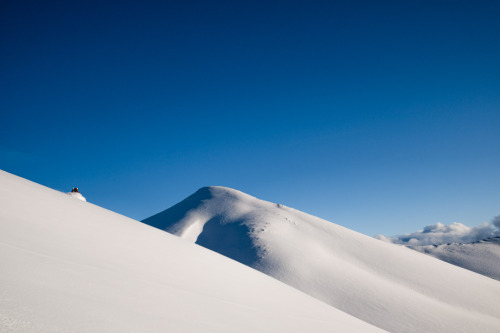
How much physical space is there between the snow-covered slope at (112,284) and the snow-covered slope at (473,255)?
76.7 metres

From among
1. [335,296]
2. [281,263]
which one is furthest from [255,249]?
[335,296]

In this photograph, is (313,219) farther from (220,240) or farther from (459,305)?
(459,305)

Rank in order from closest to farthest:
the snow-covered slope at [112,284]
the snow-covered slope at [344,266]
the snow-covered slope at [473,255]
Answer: the snow-covered slope at [112,284] → the snow-covered slope at [344,266] → the snow-covered slope at [473,255]

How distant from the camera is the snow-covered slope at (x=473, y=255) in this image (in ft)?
202

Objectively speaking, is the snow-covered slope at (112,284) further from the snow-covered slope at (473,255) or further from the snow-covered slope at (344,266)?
the snow-covered slope at (473,255)

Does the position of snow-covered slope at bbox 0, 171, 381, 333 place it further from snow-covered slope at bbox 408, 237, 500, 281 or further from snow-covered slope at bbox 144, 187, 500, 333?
snow-covered slope at bbox 408, 237, 500, 281

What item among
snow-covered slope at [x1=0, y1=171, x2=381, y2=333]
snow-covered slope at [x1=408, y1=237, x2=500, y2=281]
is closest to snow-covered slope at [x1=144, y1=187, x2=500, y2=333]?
snow-covered slope at [x1=0, y1=171, x2=381, y2=333]

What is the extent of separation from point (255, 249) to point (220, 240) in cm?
657

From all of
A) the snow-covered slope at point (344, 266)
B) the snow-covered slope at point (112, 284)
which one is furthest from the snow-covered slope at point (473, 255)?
the snow-covered slope at point (112, 284)

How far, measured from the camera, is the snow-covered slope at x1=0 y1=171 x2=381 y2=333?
1.74m

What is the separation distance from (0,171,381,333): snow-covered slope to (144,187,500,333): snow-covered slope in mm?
18103

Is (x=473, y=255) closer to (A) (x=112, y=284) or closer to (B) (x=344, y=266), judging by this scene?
(B) (x=344, y=266)

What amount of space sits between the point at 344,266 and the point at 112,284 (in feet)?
95.0

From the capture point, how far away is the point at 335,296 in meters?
21.4
